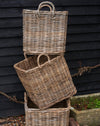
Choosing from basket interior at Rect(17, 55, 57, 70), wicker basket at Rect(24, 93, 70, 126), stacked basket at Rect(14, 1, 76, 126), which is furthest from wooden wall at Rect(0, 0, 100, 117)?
wicker basket at Rect(24, 93, 70, 126)

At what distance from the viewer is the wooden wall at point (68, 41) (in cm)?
283

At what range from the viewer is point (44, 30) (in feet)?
7.87

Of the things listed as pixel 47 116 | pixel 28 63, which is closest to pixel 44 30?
pixel 28 63

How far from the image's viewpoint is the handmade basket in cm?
235

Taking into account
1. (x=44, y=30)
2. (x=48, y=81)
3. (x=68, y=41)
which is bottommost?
(x=48, y=81)

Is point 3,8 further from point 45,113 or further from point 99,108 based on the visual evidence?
point 99,108

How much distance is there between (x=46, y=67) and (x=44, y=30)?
0.44 m

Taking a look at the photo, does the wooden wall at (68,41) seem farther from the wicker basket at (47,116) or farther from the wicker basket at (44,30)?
the wicker basket at (47,116)

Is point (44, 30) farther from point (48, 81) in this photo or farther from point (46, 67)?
point (48, 81)

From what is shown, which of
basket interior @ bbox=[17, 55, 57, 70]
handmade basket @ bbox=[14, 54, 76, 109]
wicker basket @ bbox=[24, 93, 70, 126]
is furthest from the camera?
basket interior @ bbox=[17, 55, 57, 70]

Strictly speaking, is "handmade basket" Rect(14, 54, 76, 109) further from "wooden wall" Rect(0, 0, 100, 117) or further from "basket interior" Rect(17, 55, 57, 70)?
"wooden wall" Rect(0, 0, 100, 117)

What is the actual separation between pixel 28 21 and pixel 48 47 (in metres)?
0.39

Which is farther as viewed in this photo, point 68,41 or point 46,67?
point 68,41

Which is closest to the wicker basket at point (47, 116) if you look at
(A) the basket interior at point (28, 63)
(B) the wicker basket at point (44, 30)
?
(A) the basket interior at point (28, 63)
